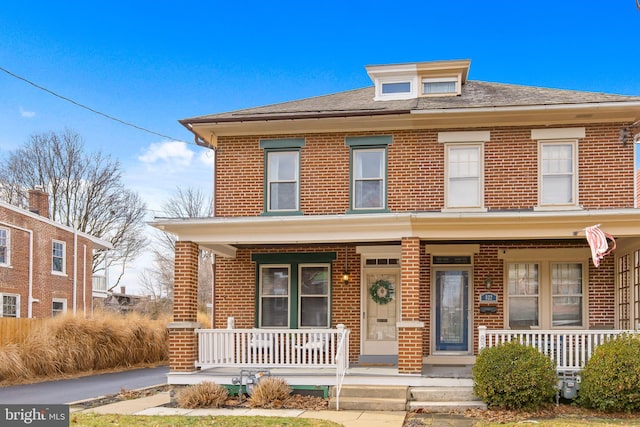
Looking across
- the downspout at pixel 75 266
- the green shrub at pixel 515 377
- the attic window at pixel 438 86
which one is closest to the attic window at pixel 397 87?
the attic window at pixel 438 86

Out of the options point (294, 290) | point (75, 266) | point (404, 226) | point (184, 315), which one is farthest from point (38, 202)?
point (404, 226)

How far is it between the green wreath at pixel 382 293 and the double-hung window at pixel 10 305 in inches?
660

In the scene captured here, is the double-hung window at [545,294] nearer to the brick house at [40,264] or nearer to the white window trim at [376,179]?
the white window trim at [376,179]

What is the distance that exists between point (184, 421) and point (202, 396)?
1.97 meters

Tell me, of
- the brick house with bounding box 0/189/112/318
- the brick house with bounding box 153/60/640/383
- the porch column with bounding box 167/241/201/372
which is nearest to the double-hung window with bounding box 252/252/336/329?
the brick house with bounding box 153/60/640/383

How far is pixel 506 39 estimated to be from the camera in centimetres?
Result: 2275

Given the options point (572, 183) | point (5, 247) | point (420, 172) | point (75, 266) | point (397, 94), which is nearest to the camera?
point (572, 183)

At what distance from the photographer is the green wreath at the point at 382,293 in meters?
16.4

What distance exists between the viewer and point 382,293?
53.7 feet

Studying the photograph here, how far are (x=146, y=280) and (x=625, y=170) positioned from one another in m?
41.0

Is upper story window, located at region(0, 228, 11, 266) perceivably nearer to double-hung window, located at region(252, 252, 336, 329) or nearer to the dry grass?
the dry grass

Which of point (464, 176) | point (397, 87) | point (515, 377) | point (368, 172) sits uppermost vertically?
point (397, 87)

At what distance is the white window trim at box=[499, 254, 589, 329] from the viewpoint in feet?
51.1

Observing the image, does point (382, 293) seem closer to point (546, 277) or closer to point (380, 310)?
point (380, 310)
